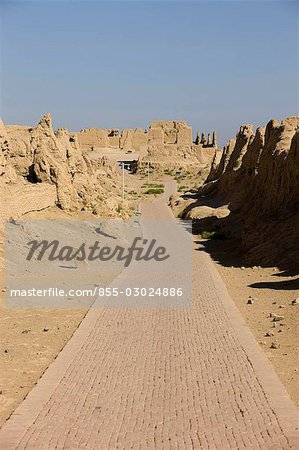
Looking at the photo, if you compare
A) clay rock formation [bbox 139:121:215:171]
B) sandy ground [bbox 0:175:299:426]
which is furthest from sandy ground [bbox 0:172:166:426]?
clay rock formation [bbox 139:121:215:171]

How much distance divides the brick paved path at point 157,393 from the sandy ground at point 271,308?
0.97 feet

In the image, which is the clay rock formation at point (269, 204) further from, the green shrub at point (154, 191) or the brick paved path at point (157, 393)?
the green shrub at point (154, 191)

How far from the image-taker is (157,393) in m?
9.30

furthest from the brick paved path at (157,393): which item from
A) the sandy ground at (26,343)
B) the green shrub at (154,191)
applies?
the green shrub at (154,191)

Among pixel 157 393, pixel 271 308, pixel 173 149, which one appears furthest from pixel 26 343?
pixel 173 149

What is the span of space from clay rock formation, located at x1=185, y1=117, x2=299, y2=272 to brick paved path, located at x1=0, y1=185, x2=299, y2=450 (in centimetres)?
647

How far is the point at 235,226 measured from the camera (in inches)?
1113

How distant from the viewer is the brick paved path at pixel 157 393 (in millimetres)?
7755

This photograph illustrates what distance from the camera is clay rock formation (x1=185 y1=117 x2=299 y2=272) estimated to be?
1992 centimetres

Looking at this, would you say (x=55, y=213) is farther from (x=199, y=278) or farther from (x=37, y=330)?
(x=37, y=330)

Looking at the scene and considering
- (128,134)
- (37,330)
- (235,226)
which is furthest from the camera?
(128,134)

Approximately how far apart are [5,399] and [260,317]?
6.61 meters

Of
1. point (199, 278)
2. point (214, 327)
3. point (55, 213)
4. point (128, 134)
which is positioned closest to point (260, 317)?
point (214, 327)

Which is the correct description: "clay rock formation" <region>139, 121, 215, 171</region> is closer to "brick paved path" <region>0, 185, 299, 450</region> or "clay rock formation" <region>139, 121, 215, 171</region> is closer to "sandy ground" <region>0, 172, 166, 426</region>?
"sandy ground" <region>0, 172, 166, 426</region>
